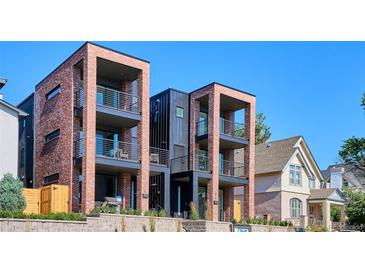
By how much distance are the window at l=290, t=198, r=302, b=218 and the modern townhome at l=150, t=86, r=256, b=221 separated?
473cm

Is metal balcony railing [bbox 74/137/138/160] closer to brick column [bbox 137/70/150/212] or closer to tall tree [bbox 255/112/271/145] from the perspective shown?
brick column [bbox 137/70/150/212]

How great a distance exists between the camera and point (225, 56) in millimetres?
17297

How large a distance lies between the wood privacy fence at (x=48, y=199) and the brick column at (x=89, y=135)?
3.81 ft

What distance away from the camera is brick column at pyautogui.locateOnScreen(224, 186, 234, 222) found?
23953mm

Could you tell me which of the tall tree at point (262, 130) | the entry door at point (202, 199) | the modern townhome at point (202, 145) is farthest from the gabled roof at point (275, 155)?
the entry door at point (202, 199)

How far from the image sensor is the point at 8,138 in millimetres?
19031

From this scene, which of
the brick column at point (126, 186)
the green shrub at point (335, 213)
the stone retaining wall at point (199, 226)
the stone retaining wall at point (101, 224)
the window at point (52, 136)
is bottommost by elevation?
the green shrub at point (335, 213)

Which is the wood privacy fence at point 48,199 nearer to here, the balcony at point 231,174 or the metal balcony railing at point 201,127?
the metal balcony railing at point 201,127

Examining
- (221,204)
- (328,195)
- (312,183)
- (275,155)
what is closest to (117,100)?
(221,204)

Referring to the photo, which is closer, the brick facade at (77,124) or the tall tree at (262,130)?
the brick facade at (77,124)

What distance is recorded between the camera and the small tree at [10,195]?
15.7 metres
